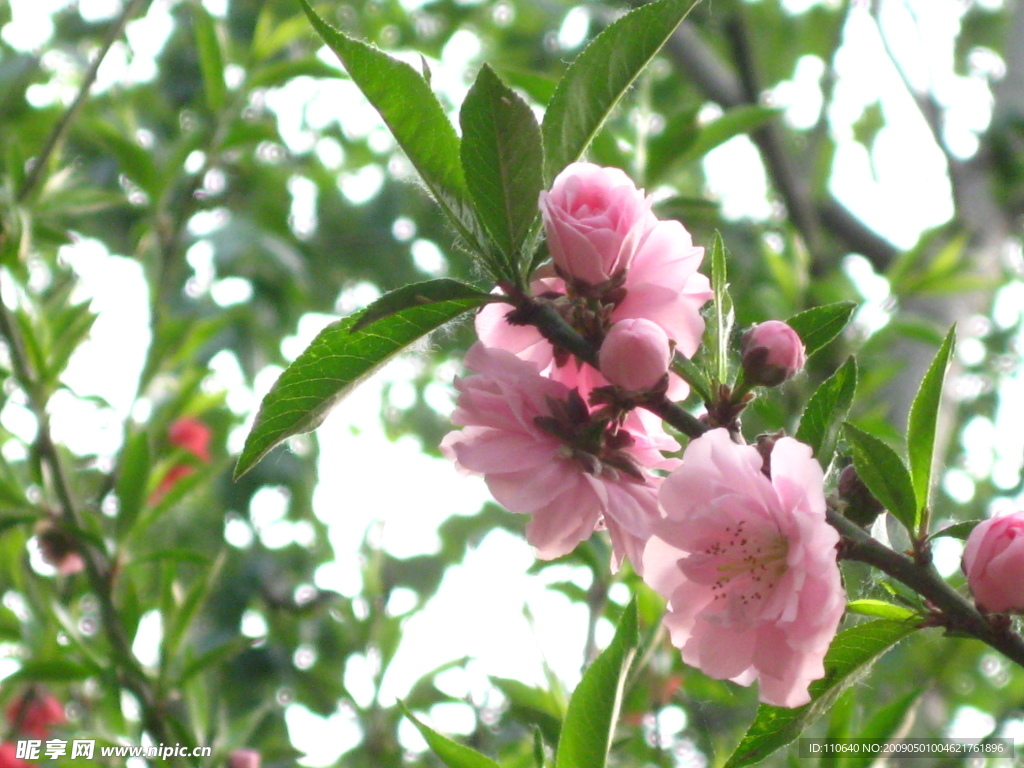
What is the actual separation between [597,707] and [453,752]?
19 cm

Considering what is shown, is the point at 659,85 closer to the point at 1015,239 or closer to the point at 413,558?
the point at 1015,239

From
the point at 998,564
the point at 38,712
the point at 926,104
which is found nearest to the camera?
the point at 998,564

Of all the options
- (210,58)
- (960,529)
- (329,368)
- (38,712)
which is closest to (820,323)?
(960,529)

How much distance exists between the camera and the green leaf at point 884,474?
0.82 metres

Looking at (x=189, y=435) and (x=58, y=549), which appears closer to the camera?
(x=58, y=549)

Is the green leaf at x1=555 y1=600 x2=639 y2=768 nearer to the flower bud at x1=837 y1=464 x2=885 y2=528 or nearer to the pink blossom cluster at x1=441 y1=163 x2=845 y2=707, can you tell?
the pink blossom cluster at x1=441 y1=163 x2=845 y2=707

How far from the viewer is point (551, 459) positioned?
2.84 ft

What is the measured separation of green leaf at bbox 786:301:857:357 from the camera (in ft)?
3.02

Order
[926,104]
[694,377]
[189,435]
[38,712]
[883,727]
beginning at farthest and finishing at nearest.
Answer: [926,104], [189,435], [38,712], [883,727], [694,377]

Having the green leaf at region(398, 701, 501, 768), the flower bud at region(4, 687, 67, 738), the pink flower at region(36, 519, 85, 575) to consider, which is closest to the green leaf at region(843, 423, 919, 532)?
the green leaf at region(398, 701, 501, 768)

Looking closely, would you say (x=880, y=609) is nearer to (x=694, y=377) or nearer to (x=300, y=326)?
(x=694, y=377)

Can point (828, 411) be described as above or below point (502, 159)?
below

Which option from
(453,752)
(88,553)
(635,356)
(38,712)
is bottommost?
(38,712)

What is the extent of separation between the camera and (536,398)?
2.81 ft
